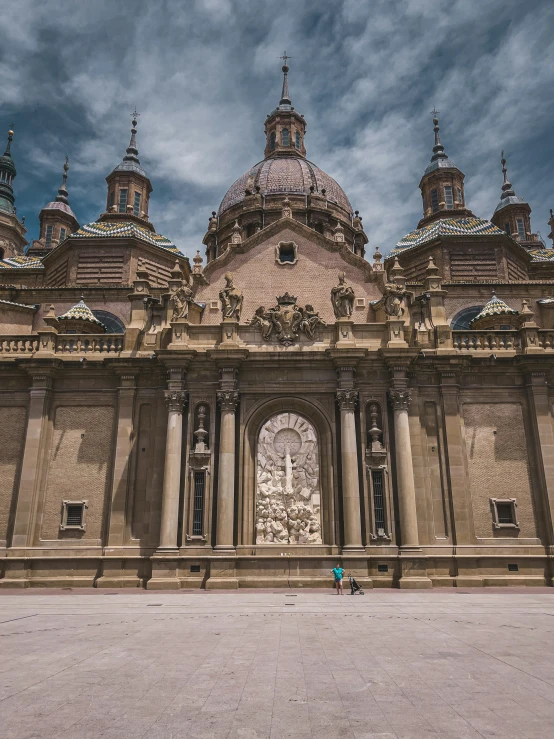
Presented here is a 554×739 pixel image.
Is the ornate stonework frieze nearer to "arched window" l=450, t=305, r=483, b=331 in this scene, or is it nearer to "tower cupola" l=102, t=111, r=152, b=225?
"arched window" l=450, t=305, r=483, b=331

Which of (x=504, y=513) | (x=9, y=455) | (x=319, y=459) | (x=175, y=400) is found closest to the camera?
(x=504, y=513)

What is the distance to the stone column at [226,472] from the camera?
81.4ft

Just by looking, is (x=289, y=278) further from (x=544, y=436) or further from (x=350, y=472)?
(x=544, y=436)

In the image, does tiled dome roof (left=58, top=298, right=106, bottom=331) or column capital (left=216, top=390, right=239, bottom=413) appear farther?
tiled dome roof (left=58, top=298, right=106, bottom=331)

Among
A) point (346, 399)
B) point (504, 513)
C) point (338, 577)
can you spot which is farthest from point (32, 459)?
point (504, 513)

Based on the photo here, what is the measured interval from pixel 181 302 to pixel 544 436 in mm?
18189

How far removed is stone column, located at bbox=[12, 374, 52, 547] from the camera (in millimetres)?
25625

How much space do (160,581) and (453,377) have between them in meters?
16.0

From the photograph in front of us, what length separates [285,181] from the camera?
51.6m

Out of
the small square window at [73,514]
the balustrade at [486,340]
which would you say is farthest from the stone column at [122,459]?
the balustrade at [486,340]

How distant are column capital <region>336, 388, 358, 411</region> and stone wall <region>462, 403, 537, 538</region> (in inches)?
213

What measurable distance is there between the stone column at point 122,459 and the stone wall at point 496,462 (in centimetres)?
1565

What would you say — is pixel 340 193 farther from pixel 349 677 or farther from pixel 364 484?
pixel 349 677

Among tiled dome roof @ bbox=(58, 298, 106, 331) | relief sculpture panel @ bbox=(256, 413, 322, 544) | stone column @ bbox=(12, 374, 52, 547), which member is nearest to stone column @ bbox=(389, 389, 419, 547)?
relief sculpture panel @ bbox=(256, 413, 322, 544)
